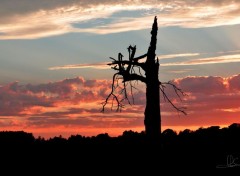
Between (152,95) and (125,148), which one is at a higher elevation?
(152,95)

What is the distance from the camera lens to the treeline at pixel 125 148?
140 feet

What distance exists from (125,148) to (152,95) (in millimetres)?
20885

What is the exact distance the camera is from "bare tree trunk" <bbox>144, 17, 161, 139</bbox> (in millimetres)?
30156

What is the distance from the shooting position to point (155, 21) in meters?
30.6

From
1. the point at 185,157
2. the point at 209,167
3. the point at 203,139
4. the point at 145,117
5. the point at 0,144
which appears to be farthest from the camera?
the point at 0,144

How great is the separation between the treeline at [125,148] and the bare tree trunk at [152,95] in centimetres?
1001

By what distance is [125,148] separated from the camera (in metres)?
50.4

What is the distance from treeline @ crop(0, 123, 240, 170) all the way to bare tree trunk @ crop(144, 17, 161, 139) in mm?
10012

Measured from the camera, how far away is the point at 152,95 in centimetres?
3027

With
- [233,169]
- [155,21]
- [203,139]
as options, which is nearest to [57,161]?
[203,139]

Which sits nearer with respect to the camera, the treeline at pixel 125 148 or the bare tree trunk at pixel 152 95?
the bare tree trunk at pixel 152 95

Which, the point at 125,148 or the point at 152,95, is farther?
the point at 125,148

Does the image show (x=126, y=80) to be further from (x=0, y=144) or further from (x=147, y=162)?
(x=0, y=144)

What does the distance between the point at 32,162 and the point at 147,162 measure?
20.5m
